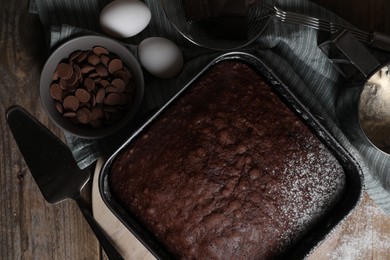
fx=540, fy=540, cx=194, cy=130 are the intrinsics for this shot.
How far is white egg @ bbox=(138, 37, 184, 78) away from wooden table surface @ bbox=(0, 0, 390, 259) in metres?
0.29

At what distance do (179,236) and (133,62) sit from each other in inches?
17.0

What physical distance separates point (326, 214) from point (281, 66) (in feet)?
1.23

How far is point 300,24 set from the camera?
4.37 feet

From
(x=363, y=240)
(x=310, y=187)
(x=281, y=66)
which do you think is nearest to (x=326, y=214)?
(x=310, y=187)

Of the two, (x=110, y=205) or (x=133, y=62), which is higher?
(x=133, y=62)

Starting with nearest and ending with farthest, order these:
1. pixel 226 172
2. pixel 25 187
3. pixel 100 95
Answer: pixel 226 172 → pixel 100 95 → pixel 25 187

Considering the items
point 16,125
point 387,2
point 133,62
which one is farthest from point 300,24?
point 16,125

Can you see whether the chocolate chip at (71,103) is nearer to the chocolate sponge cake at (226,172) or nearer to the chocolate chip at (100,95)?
the chocolate chip at (100,95)

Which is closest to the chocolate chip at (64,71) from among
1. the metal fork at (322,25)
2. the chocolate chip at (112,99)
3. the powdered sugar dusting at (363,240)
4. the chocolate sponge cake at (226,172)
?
the chocolate chip at (112,99)

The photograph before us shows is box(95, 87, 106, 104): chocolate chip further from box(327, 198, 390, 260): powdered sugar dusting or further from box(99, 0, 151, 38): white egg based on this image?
box(327, 198, 390, 260): powdered sugar dusting

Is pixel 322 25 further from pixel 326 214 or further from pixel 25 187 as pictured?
pixel 25 187

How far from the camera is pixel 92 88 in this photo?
1.29 m

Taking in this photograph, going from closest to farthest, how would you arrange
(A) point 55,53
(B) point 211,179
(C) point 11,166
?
1. (B) point 211,179
2. (A) point 55,53
3. (C) point 11,166

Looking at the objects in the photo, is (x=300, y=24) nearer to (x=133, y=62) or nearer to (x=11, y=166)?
(x=133, y=62)
